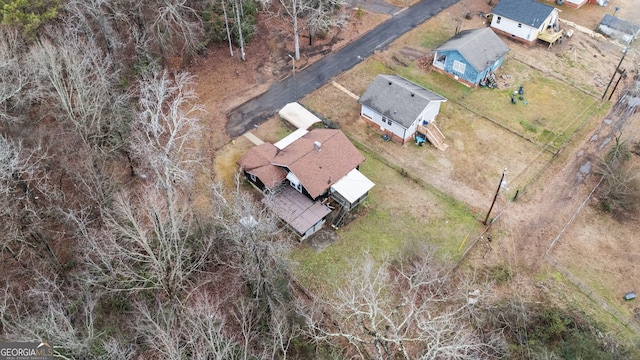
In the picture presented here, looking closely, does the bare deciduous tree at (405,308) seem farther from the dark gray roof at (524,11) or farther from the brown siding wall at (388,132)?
the dark gray roof at (524,11)

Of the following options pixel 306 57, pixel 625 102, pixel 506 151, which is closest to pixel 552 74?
pixel 625 102

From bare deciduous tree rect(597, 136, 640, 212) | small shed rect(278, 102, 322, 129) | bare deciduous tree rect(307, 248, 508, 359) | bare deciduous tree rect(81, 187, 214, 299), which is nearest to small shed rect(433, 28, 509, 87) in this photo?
bare deciduous tree rect(597, 136, 640, 212)

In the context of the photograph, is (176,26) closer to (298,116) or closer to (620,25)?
(298,116)

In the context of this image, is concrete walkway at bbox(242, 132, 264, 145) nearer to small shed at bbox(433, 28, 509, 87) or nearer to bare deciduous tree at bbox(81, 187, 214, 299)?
bare deciduous tree at bbox(81, 187, 214, 299)

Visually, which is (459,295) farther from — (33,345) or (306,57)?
(306,57)

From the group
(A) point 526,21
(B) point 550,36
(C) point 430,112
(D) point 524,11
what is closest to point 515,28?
(A) point 526,21

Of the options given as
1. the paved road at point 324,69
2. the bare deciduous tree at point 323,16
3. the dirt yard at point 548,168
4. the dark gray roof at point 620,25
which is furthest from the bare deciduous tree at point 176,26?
the dark gray roof at point 620,25
